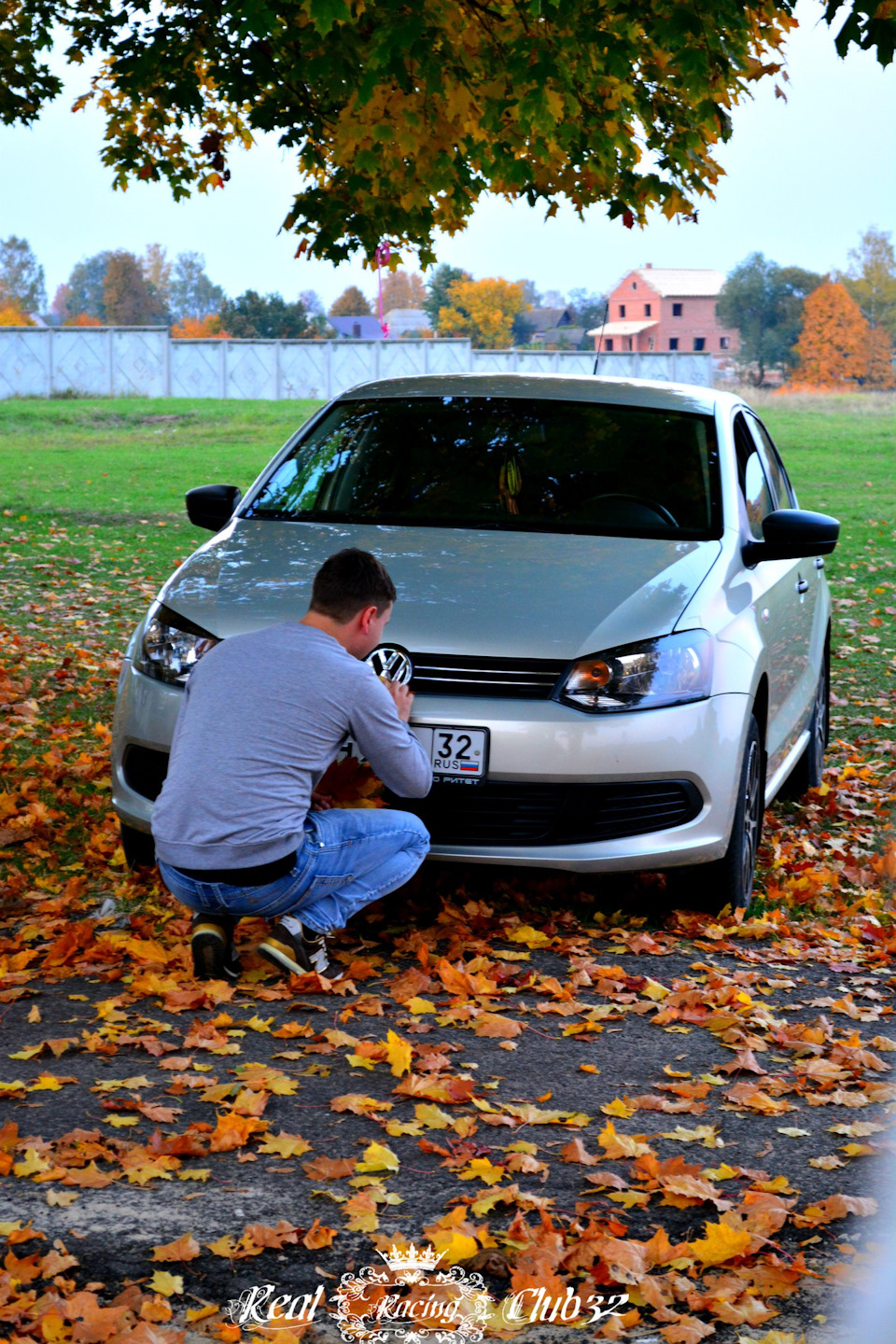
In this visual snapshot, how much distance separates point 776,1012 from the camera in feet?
14.2

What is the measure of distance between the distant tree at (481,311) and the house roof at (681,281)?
818 inches

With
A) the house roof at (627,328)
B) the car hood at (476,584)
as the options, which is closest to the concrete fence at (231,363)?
the car hood at (476,584)

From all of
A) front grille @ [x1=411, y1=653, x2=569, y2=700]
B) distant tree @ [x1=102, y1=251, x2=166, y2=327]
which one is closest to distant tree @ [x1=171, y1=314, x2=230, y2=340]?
distant tree @ [x1=102, y1=251, x2=166, y2=327]

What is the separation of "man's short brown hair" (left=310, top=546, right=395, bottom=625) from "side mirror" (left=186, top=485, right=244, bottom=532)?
5.16 feet

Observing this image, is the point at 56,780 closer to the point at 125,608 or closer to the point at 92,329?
the point at 125,608

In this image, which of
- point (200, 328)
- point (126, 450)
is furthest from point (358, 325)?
point (126, 450)

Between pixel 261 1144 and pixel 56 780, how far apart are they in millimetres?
3910

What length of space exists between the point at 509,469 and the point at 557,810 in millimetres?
1663

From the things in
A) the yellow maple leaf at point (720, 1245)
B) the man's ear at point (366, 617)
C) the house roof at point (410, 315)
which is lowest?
the yellow maple leaf at point (720, 1245)

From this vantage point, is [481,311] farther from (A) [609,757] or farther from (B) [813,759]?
(A) [609,757]

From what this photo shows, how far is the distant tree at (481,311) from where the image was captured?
97.5 metres

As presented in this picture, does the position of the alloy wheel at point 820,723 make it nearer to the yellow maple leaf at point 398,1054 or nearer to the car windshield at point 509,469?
the car windshield at point 509,469

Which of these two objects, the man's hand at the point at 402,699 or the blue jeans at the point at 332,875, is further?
the man's hand at the point at 402,699

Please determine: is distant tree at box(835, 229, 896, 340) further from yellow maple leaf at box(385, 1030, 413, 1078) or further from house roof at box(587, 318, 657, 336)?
yellow maple leaf at box(385, 1030, 413, 1078)
